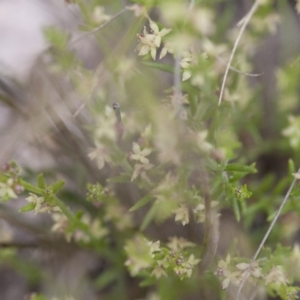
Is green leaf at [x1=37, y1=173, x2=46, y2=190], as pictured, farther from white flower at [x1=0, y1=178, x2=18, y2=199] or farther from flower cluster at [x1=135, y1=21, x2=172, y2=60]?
flower cluster at [x1=135, y1=21, x2=172, y2=60]

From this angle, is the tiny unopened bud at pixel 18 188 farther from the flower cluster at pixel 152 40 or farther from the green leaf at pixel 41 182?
the flower cluster at pixel 152 40

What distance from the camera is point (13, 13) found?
151 centimetres

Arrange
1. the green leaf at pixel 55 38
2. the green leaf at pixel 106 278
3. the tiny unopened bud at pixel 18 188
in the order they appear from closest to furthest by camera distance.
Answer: the tiny unopened bud at pixel 18 188 → the green leaf at pixel 55 38 → the green leaf at pixel 106 278

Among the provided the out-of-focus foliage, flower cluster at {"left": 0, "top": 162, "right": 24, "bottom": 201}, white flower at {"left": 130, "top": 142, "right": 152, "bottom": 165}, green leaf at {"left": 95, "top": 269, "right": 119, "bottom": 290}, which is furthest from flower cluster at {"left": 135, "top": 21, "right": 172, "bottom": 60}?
green leaf at {"left": 95, "top": 269, "right": 119, "bottom": 290}

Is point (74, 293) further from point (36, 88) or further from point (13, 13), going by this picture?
point (13, 13)

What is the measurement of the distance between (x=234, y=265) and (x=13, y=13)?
3.54 feet

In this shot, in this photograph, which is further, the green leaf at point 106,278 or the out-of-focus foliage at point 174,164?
the green leaf at point 106,278

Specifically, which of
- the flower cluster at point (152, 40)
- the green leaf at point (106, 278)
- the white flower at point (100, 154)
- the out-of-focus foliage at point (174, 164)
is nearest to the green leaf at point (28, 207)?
the out-of-focus foliage at point (174, 164)

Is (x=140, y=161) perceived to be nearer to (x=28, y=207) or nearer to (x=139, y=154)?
(x=139, y=154)

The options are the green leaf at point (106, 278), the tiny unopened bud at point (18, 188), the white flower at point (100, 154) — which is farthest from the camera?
the green leaf at point (106, 278)

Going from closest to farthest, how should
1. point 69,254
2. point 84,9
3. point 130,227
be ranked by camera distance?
point 84,9
point 130,227
point 69,254

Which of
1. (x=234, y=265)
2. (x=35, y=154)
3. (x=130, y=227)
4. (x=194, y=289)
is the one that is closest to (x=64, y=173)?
(x=35, y=154)

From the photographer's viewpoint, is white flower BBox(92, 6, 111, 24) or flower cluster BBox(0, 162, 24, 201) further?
white flower BBox(92, 6, 111, 24)

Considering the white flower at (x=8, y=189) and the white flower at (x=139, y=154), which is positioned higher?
the white flower at (x=8, y=189)
